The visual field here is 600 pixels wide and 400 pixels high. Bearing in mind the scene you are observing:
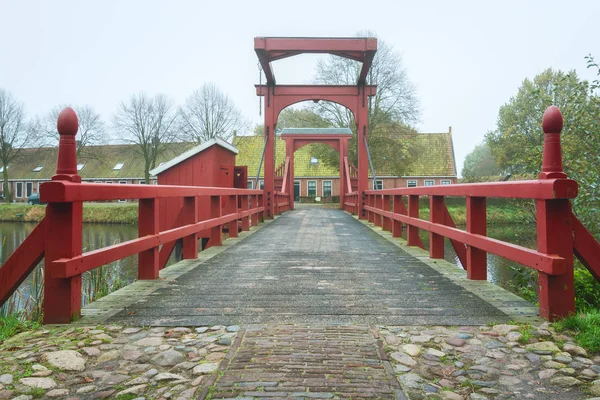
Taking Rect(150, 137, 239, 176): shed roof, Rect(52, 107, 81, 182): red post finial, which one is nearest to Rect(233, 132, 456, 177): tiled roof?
Rect(150, 137, 239, 176): shed roof

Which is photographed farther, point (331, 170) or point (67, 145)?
point (331, 170)

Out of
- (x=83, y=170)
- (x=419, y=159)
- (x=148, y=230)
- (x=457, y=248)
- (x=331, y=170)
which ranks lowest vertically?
(x=457, y=248)

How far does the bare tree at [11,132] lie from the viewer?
106 feet

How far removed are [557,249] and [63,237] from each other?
2.80 metres

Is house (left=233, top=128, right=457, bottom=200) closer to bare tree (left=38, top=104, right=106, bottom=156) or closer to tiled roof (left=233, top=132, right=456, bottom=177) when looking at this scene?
Result: tiled roof (left=233, top=132, right=456, bottom=177)

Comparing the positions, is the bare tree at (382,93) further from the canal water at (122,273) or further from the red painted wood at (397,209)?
the red painted wood at (397,209)

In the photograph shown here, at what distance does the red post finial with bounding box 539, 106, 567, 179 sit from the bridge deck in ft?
2.97

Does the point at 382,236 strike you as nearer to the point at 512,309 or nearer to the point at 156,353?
the point at 512,309

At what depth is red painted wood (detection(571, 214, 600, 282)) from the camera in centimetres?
241

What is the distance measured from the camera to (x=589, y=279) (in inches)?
167

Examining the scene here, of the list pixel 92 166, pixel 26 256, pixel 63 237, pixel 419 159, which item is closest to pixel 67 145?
pixel 63 237

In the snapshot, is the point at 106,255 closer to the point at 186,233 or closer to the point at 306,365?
the point at 186,233

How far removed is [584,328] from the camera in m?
2.18

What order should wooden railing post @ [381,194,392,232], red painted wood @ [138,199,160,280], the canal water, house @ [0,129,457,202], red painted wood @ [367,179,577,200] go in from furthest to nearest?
house @ [0,129,457,202]
wooden railing post @ [381,194,392,232]
the canal water
red painted wood @ [138,199,160,280]
red painted wood @ [367,179,577,200]
